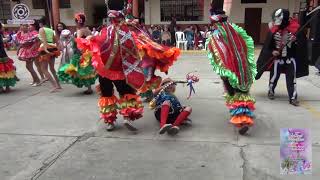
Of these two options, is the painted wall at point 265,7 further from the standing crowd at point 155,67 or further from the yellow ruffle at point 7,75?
the standing crowd at point 155,67

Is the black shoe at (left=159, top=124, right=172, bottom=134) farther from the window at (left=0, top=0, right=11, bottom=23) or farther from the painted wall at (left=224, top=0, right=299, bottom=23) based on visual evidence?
the window at (left=0, top=0, right=11, bottom=23)

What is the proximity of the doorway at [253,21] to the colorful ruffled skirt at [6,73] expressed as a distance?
631 inches

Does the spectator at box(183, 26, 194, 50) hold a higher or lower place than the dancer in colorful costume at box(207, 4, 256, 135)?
lower

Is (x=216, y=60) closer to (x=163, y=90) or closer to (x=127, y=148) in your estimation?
(x=163, y=90)

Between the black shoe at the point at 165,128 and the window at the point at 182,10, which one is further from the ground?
the window at the point at 182,10

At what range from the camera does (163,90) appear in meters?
5.96

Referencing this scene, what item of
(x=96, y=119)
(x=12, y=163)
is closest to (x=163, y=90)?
(x=96, y=119)

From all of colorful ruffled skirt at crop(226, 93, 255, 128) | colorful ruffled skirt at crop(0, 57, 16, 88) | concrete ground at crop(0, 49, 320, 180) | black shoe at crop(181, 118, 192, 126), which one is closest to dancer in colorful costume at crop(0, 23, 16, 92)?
colorful ruffled skirt at crop(0, 57, 16, 88)

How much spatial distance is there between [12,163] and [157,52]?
2.46 m

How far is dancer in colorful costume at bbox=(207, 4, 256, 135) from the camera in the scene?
5.41 meters

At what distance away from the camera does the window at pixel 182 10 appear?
75.1ft

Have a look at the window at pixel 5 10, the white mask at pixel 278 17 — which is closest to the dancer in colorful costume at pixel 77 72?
the white mask at pixel 278 17

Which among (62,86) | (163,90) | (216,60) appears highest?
(216,60)

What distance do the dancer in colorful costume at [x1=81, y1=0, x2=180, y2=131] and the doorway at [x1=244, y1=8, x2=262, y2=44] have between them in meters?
17.8
